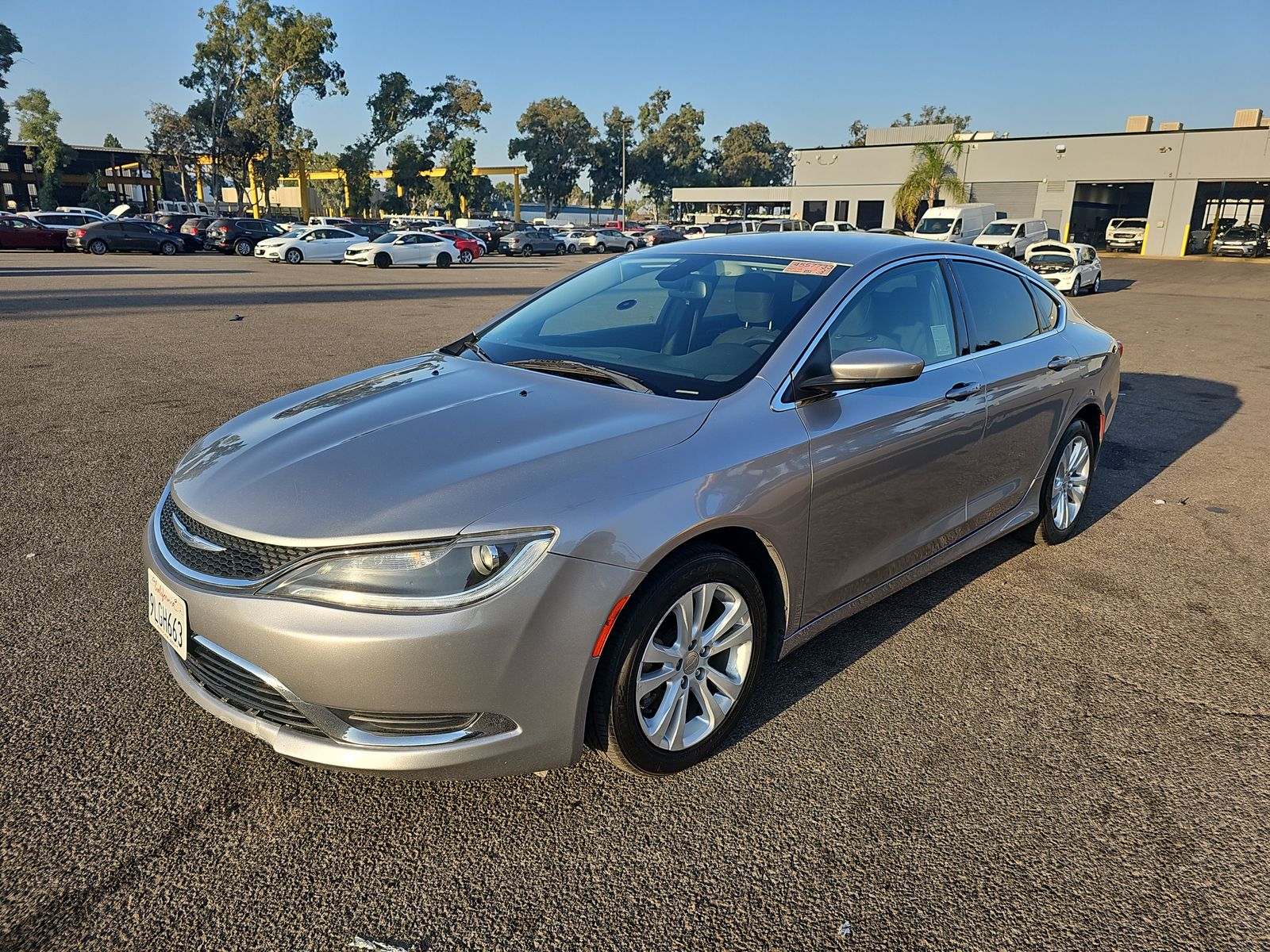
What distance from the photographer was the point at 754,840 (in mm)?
2520

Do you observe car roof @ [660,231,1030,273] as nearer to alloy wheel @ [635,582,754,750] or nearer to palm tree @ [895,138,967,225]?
alloy wheel @ [635,582,754,750]

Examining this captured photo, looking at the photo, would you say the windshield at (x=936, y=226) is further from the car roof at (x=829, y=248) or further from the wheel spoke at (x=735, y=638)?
the wheel spoke at (x=735, y=638)

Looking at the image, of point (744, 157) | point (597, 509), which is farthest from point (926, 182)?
point (744, 157)

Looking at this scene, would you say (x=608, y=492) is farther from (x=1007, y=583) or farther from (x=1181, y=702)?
(x=1007, y=583)

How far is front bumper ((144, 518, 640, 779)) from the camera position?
2215mm

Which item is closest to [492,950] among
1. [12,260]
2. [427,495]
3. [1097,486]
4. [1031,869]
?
[427,495]

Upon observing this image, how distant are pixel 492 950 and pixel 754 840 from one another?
80 cm

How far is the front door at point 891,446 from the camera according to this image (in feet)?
10.0

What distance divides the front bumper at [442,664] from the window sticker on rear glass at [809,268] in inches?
67.5

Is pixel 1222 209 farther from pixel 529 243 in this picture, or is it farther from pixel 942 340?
pixel 942 340

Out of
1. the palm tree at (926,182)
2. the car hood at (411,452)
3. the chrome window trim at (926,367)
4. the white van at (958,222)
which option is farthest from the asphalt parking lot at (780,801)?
the palm tree at (926,182)

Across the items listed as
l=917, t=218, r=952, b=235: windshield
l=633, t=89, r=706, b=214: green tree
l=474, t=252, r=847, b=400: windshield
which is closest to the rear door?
l=474, t=252, r=847, b=400: windshield

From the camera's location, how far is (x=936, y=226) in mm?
32438

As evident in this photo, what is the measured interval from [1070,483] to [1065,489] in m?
0.07
